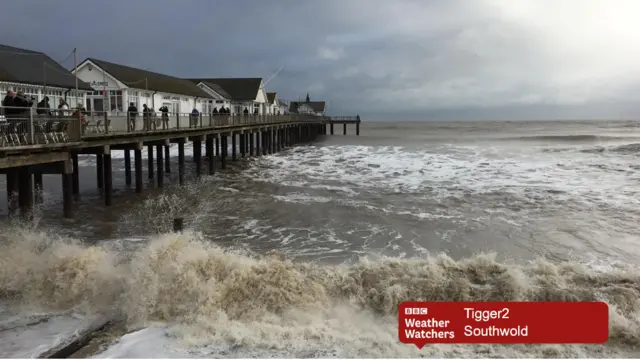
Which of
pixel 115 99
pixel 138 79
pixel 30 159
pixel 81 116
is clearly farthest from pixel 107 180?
pixel 138 79

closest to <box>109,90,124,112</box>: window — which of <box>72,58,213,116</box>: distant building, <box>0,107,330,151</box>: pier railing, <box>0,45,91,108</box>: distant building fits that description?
<box>72,58,213,116</box>: distant building

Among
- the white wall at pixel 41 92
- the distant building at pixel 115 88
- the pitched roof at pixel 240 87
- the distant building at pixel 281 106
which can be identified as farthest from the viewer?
the distant building at pixel 281 106

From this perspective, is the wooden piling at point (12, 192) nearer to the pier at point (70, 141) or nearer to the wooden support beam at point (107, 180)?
the pier at point (70, 141)

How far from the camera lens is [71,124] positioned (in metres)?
12.9

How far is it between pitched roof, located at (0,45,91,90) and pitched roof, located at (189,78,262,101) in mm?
31587

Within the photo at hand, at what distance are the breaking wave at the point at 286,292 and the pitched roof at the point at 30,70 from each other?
12441 millimetres

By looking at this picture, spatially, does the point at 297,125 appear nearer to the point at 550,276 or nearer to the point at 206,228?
the point at 206,228

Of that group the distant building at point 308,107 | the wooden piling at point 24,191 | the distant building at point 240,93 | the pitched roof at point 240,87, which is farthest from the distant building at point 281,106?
the wooden piling at point 24,191

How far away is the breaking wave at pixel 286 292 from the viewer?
6.05 m

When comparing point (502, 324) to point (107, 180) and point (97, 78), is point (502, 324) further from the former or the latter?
point (97, 78)

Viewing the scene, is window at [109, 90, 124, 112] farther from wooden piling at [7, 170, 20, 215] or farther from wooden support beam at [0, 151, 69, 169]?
wooden support beam at [0, 151, 69, 169]

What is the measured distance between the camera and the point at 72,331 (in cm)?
630

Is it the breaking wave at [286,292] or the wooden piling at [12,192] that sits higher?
the wooden piling at [12,192]

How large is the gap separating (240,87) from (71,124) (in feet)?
146
